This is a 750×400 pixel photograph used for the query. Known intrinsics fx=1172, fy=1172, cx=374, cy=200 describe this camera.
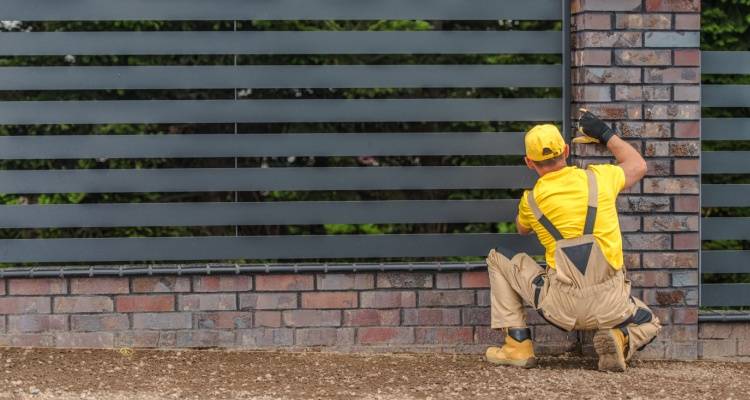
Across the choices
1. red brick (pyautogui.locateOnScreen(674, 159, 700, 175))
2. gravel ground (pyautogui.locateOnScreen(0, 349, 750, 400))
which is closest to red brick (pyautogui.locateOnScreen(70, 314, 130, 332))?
gravel ground (pyautogui.locateOnScreen(0, 349, 750, 400))

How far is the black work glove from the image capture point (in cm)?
608

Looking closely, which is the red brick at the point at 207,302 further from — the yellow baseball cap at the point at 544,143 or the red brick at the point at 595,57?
the red brick at the point at 595,57

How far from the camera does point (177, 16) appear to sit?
636cm

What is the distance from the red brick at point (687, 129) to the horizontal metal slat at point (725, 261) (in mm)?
693

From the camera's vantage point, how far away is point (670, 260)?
21.2ft

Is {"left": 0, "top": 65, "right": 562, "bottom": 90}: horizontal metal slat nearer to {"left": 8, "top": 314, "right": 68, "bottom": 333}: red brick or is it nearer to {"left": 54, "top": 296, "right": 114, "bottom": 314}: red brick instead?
{"left": 54, "top": 296, "right": 114, "bottom": 314}: red brick

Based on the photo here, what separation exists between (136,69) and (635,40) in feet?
8.91

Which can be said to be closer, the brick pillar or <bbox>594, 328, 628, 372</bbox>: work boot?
<bbox>594, 328, 628, 372</bbox>: work boot

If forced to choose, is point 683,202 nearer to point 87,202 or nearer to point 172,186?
point 172,186

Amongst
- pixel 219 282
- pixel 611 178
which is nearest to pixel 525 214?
pixel 611 178

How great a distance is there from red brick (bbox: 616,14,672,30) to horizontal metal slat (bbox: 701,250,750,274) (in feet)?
4.29

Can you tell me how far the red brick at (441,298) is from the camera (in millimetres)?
6445

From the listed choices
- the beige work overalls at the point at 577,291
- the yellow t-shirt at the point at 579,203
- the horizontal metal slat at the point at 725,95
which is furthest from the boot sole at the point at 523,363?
the horizontal metal slat at the point at 725,95

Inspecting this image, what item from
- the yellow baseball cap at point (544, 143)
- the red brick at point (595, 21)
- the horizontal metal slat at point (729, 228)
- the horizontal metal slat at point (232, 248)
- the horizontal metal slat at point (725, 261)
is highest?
the red brick at point (595, 21)
